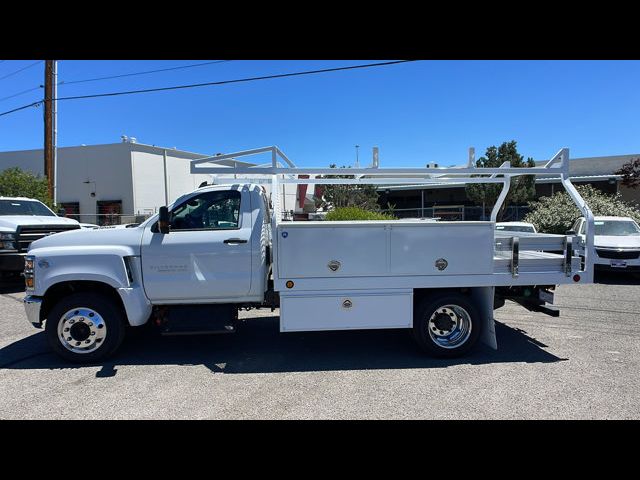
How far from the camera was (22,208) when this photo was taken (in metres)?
11.4

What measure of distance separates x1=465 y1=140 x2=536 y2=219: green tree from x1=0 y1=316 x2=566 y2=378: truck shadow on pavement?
17.5 metres

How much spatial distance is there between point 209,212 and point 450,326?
3.35 meters

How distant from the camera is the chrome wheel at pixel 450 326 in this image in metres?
5.12

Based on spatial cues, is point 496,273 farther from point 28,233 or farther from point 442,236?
point 28,233

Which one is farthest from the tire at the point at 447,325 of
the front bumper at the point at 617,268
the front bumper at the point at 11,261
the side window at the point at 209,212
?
the front bumper at the point at 11,261

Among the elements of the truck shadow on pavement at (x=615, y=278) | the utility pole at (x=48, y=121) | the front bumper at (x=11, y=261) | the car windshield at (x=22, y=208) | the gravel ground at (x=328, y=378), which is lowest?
the gravel ground at (x=328, y=378)

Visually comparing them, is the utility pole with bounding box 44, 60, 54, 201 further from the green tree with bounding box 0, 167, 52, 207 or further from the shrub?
the shrub

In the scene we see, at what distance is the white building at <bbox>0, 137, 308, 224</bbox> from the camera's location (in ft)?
81.7

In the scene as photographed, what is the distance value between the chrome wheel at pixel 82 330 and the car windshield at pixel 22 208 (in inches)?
321

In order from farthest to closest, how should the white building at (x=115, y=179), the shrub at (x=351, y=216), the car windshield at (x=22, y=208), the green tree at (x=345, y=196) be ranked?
the white building at (x=115, y=179) → the green tree at (x=345, y=196) → the car windshield at (x=22, y=208) → the shrub at (x=351, y=216)

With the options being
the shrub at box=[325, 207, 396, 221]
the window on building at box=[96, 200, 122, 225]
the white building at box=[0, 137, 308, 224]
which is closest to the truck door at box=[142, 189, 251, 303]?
the shrub at box=[325, 207, 396, 221]

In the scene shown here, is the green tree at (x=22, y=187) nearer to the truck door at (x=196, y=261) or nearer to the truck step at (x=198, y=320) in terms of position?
the truck door at (x=196, y=261)
